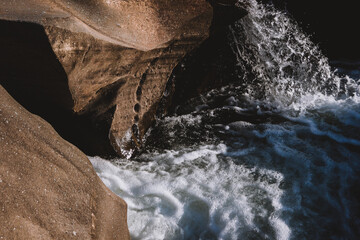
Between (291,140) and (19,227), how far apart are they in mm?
3045

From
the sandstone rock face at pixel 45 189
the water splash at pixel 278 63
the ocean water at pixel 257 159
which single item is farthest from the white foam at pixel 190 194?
the water splash at pixel 278 63

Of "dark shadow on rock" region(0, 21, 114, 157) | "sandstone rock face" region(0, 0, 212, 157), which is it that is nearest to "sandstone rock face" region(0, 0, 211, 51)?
"sandstone rock face" region(0, 0, 212, 157)

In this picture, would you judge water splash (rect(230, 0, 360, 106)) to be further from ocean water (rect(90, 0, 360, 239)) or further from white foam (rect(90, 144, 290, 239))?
white foam (rect(90, 144, 290, 239))

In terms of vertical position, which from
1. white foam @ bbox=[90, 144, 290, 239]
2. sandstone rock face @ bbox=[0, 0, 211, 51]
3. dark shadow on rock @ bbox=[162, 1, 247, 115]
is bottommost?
white foam @ bbox=[90, 144, 290, 239]

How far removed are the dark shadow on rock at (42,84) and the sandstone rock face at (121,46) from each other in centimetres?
6

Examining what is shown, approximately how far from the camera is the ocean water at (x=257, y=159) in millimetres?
2609

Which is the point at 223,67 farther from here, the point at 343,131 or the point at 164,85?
the point at 343,131

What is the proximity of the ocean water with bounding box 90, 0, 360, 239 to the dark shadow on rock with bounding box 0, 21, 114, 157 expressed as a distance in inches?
12.1

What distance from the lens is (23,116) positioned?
6.01 ft

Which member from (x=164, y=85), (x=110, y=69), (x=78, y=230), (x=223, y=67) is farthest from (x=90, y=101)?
(x=223, y=67)

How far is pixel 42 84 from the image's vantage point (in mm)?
2580

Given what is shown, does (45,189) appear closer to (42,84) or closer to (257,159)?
(42,84)

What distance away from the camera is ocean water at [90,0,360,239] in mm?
2609

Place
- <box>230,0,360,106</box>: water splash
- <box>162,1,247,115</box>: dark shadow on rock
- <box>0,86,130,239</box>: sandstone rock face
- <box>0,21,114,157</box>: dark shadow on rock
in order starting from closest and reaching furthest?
1. <box>0,86,130,239</box>: sandstone rock face
2. <box>0,21,114,157</box>: dark shadow on rock
3. <box>162,1,247,115</box>: dark shadow on rock
4. <box>230,0,360,106</box>: water splash
